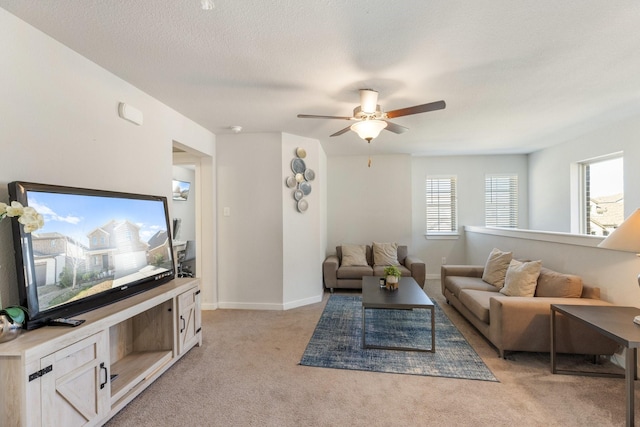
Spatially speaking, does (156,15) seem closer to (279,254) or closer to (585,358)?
(279,254)

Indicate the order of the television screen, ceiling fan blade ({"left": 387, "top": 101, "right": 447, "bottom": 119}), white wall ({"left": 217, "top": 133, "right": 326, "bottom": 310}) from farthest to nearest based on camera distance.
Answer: the television screen < white wall ({"left": 217, "top": 133, "right": 326, "bottom": 310}) < ceiling fan blade ({"left": 387, "top": 101, "right": 447, "bottom": 119})

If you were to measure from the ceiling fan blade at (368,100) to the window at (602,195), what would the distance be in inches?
149

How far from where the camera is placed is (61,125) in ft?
6.44

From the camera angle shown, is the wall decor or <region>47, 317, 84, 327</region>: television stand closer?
<region>47, 317, 84, 327</region>: television stand

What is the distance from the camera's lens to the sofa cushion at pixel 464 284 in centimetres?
360

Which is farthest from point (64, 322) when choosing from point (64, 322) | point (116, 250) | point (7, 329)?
point (116, 250)

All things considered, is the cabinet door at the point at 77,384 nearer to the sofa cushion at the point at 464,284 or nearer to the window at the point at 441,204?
the sofa cushion at the point at 464,284

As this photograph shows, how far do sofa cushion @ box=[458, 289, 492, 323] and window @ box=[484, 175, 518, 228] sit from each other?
122 inches

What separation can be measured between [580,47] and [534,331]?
2.23m

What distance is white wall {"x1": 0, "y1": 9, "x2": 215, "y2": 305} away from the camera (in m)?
1.67

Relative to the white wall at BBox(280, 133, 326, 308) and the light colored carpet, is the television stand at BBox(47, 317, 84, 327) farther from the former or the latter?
the white wall at BBox(280, 133, 326, 308)

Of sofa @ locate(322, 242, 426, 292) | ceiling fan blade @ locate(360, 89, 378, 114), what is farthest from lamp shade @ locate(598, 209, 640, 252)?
sofa @ locate(322, 242, 426, 292)

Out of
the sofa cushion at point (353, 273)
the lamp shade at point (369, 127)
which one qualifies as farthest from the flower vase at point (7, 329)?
the sofa cushion at point (353, 273)

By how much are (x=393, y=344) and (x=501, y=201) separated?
447 centimetres
